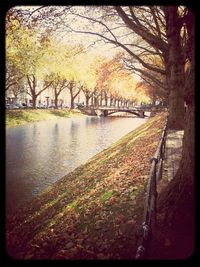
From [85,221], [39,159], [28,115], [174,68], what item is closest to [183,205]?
[85,221]

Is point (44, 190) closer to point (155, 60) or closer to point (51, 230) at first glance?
point (51, 230)

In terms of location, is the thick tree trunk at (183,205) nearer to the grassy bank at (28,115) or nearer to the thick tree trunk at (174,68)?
the thick tree trunk at (174,68)

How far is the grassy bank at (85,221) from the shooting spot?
558cm

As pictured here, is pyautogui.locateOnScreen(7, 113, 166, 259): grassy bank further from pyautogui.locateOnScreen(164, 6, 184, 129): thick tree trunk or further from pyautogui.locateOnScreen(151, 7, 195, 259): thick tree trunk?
pyautogui.locateOnScreen(164, 6, 184, 129): thick tree trunk

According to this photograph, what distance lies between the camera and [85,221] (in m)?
7.01

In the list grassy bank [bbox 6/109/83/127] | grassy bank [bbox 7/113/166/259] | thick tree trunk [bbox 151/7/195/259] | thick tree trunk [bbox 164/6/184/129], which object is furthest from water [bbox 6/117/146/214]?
grassy bank [bbox 6/109/83/127]

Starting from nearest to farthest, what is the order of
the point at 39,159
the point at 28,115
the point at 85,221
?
the point at 85,221 < the point at 39,159 < the point at 28,115

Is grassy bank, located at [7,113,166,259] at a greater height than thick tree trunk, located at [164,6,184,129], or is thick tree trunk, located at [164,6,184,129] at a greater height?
thick tree trunk, located at [164,6,184,129]

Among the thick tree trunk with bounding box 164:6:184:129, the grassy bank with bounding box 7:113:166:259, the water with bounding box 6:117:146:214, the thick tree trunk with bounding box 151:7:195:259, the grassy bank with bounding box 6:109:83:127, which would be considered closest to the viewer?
the thick tree trunk with bounding box 151:7:195:259

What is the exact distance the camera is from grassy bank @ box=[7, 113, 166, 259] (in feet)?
18.3

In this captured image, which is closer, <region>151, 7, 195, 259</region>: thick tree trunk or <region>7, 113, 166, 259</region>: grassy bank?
<region>151, 7, 195, 259</region>: thick tree trunk

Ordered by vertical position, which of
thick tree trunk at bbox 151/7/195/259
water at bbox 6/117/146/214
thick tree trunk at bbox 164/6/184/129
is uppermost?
thick tree trunk at bbox 164/6/184/129

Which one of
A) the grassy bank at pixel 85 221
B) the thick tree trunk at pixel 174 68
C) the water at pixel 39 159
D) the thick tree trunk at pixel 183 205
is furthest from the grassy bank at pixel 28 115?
the thick tree trunk at pixel 183 205

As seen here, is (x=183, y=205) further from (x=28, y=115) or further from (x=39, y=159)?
(x=28, y=115)
